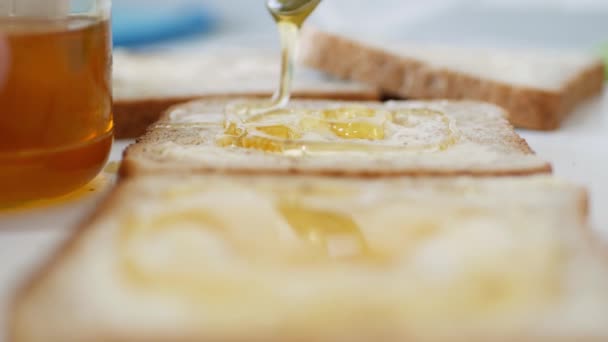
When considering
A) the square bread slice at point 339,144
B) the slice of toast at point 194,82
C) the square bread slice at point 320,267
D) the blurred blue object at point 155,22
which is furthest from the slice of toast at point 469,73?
the blurred blue object at point 155,22

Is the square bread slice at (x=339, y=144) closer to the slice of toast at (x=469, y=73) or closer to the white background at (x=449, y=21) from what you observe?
the slice of toast at (x=469, y=73)

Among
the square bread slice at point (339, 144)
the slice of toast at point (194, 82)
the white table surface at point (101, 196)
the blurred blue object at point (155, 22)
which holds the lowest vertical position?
the blurred blue object at point (155, 22)

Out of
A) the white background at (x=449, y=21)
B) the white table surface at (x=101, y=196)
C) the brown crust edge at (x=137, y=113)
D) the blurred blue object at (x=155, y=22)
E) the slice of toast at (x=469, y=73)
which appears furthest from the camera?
the white background at (x=449, y=21)

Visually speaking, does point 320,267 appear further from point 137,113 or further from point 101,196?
point 137,113

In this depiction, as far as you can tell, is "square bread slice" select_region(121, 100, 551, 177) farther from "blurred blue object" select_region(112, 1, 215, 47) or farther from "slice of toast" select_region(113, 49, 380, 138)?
"blurred blue object" select_region(112, 1, 215, 47)

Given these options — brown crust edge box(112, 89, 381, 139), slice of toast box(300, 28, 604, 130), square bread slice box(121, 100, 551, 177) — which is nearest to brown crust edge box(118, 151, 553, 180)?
square bread slice box(121, 100, 551, 177)

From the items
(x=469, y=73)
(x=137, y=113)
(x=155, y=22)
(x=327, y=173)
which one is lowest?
(x=155, y=22)

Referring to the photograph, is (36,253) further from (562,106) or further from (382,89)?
(562,106)

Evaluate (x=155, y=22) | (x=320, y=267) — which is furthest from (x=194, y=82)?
(x=155, y=22)
